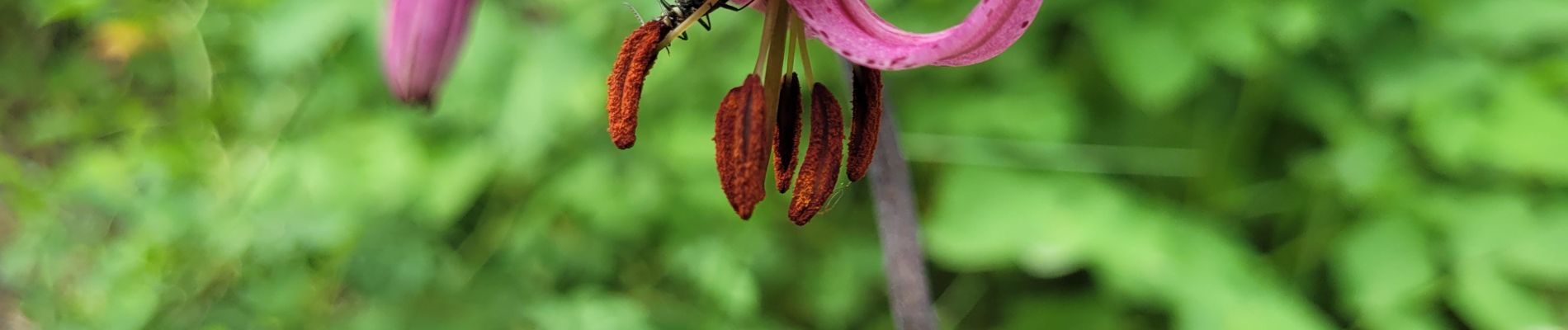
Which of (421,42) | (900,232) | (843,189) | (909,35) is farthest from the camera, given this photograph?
(843,189)

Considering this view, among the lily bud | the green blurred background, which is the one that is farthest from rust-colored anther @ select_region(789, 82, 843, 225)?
the green blurred background

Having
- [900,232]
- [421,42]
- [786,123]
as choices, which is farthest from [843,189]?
[421,42]

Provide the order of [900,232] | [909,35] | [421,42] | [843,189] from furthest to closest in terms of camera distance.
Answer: [843,189], [900,232], [909,35], [421,42]

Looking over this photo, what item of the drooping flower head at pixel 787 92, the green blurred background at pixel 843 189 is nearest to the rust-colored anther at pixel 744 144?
the drooping flower head at pixel 787 92

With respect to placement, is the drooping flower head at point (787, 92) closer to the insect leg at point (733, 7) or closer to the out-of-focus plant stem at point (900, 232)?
the insect leg at point (733, 7)

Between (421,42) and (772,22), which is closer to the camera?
(421,42)

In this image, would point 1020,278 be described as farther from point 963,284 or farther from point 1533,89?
point 1533,89

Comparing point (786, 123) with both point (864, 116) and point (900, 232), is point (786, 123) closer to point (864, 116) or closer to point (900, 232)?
point (864, 116)

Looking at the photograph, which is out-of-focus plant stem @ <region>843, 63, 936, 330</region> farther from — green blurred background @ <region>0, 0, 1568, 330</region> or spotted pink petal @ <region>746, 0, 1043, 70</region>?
green blurred background @ <region>0, 0, 1568, 330</region>

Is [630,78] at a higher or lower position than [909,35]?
lower
